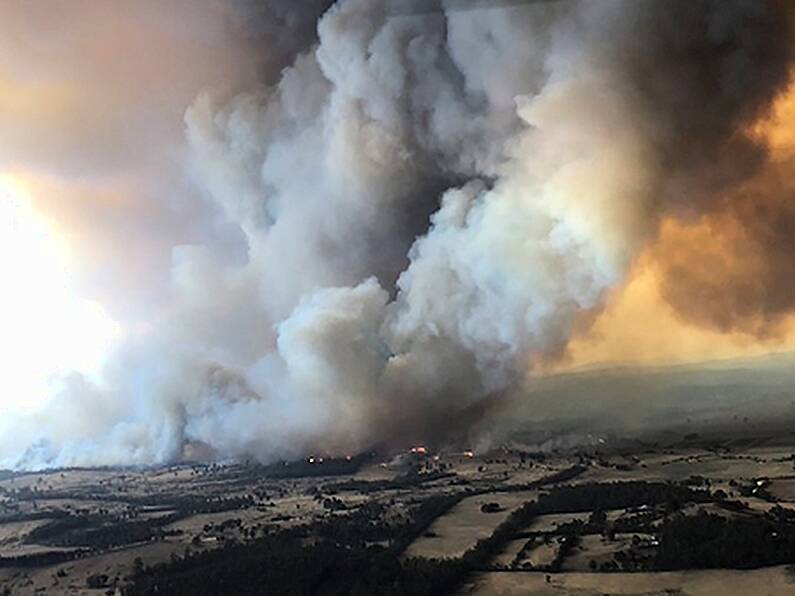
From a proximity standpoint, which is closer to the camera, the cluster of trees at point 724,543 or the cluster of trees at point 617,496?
the cluster of trees at point 724,543

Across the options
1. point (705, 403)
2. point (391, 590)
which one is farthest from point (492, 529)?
point (705, 403)

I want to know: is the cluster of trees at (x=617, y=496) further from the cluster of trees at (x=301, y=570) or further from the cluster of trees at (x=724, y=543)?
the cluster of trees at (x=301, y=570)

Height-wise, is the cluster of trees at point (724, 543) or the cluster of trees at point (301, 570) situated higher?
the cluster of trees at point (301, 570)

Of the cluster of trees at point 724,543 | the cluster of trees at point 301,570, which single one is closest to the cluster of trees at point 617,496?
the cluster of trees at point 724,543

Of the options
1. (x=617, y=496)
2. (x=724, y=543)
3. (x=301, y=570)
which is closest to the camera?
(x=724, y=543)

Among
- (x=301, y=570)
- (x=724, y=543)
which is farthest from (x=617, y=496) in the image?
(x=301, y=570)

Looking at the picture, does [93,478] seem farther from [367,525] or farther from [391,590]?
[391,590]

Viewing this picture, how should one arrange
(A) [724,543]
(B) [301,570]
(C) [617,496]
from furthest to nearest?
1. (C) [617,496]
2. (B) [301,570]
3. (A) [724,543]

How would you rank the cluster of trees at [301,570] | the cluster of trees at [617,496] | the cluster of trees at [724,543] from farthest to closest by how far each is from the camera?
the cluster of trees at [617,496] → the cluster of trees at [301,570] → the cluster of trees at [724,543]

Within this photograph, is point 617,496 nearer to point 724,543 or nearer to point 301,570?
point 724,543

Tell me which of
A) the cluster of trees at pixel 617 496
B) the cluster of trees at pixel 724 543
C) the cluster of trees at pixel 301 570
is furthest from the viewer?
the cluster of trees at pixel 617 496

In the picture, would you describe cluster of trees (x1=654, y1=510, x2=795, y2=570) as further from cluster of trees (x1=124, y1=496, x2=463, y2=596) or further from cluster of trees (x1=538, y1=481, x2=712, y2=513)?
cluster of trees (x1=124, y1=496, x2=463, y2=596)
